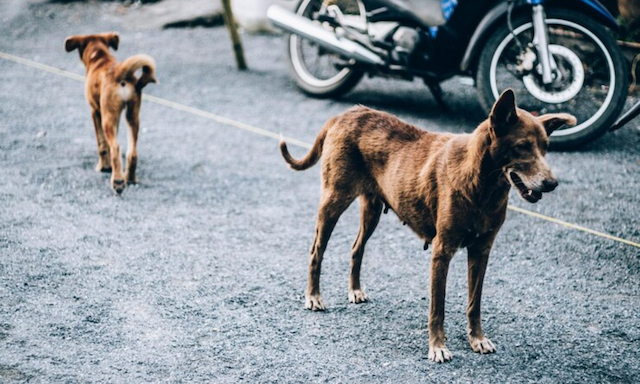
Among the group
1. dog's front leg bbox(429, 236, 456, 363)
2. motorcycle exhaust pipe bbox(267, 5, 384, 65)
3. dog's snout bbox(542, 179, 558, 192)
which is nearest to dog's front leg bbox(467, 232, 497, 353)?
dog's front leg bbox(429, 236, 456, 363)

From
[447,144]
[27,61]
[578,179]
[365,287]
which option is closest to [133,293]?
[365,287]

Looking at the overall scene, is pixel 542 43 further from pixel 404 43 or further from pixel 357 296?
pixel 357 296

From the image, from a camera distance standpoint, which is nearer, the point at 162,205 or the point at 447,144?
the point at 447,144

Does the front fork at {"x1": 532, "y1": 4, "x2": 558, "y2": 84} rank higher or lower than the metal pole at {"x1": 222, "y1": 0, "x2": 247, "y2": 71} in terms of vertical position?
higher

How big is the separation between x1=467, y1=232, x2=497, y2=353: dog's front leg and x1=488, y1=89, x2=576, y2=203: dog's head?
1.33 ft

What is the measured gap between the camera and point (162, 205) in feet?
18.6

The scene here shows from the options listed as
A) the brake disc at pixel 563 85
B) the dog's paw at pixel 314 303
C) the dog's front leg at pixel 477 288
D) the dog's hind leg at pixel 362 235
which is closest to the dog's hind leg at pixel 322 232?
the dog's paw at pixel 314 303

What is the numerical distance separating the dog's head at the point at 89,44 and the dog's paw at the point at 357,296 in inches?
125

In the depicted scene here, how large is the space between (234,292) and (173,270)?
492mm

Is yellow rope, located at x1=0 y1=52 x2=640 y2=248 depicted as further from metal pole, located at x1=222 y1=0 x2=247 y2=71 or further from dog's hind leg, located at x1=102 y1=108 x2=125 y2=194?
dog's hind leg, located at x1=102 y1=108 x2=125 y2=194

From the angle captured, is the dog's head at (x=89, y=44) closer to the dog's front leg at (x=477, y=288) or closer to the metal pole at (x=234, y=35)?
the metal pole at (x=234, y=35)

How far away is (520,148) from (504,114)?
17 centimetres

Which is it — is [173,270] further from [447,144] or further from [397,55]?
[397,55]

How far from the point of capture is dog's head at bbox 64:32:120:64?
20.3 feet
